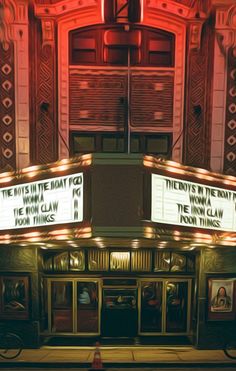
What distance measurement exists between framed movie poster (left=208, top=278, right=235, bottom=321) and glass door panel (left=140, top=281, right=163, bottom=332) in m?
1.76

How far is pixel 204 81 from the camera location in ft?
38.9

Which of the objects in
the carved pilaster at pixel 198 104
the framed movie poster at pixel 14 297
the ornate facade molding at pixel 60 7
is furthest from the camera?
the framed movie poster at pixel 14 297

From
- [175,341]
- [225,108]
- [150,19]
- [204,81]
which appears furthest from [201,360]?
[150,19]

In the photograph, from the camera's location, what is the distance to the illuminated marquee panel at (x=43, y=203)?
846cm

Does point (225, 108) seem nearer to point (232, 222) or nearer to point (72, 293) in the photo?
point (232, 222)

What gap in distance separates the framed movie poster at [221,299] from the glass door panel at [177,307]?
1090mm

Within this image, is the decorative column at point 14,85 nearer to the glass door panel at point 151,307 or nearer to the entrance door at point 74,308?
the entrance door at point 74,308

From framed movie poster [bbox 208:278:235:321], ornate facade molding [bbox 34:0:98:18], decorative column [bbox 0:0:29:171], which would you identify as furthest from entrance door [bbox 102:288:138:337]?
ornate facade molding [bbox 34:0:98:18]

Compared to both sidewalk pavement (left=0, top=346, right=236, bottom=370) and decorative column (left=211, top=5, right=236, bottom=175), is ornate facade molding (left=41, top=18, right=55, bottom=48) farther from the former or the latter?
sidewalk pavement (left=0, top=346, right=236, bottom=370)

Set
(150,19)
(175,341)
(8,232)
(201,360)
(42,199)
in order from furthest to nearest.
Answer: (175,341), (150,19), (201,360), (8,232), (42,199)

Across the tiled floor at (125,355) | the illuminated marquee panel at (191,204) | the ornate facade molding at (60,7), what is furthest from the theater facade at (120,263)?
the ornate facade molding at (60,7)

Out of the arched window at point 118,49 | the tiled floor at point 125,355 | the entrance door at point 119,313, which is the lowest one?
the tiled floor at point 125,355

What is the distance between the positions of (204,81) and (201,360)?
27.5ft

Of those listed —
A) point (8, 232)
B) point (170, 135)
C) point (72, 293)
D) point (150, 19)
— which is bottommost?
point (72, 293)
